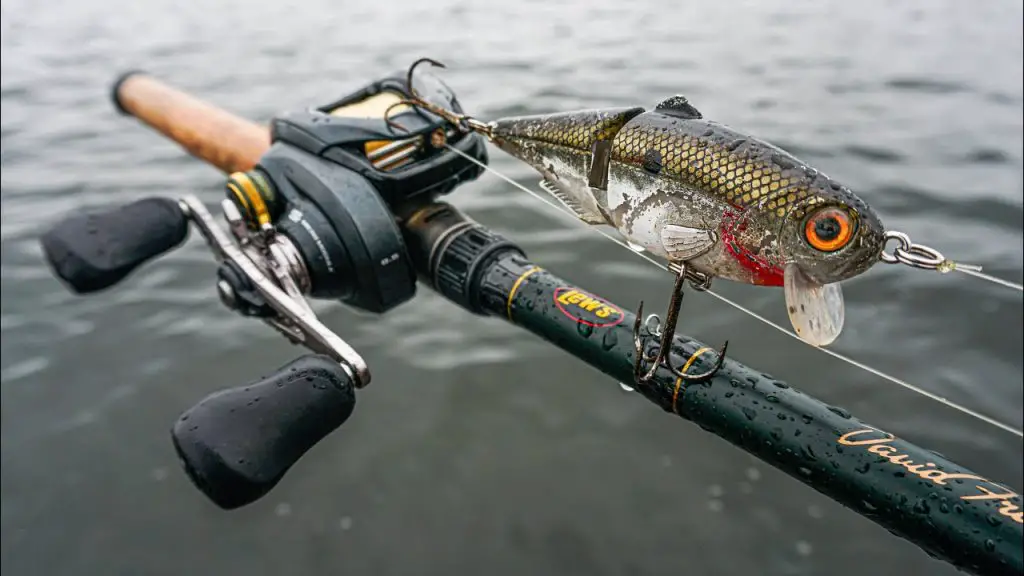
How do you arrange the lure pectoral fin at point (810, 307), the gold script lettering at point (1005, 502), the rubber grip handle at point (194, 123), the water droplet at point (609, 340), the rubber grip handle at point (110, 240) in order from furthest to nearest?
→ the rubber grip handle at point (194, 123)
the rubber grip handle at point (110, 240)
the water droplet at point (609, 340)
the lure pectoral fin at point (810, 307)
the gold script lettering at point (1005, 502)

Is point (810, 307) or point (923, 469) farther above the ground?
point (810, 307)

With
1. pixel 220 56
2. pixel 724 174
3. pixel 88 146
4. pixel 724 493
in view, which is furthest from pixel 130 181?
pixel 724 174

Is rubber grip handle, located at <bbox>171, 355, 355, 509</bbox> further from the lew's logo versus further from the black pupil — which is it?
the black pupil

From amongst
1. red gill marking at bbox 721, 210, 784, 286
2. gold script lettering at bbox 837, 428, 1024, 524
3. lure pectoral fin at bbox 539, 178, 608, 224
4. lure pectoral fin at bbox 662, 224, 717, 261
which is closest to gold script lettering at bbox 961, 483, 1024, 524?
gold script lettering at bbox 837, 428, 1024, 524

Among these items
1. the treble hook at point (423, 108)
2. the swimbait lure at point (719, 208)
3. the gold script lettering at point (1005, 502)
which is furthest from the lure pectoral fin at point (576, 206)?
the gold script lettering at point (1005, 502)

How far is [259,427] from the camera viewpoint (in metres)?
1.90

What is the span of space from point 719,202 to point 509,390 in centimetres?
221

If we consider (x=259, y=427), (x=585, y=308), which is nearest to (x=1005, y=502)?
(x=585, y=308)

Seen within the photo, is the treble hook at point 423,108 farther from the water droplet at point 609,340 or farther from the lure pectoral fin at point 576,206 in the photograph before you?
the water droplet at point 609,340

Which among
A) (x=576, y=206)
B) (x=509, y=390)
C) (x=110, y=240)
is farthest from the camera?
(x=509, y=390)

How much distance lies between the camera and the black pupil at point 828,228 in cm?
141

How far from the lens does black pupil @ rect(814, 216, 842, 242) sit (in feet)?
4.62

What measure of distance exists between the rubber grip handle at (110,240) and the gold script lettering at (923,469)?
2483mm

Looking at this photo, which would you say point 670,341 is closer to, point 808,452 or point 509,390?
point 808,452
